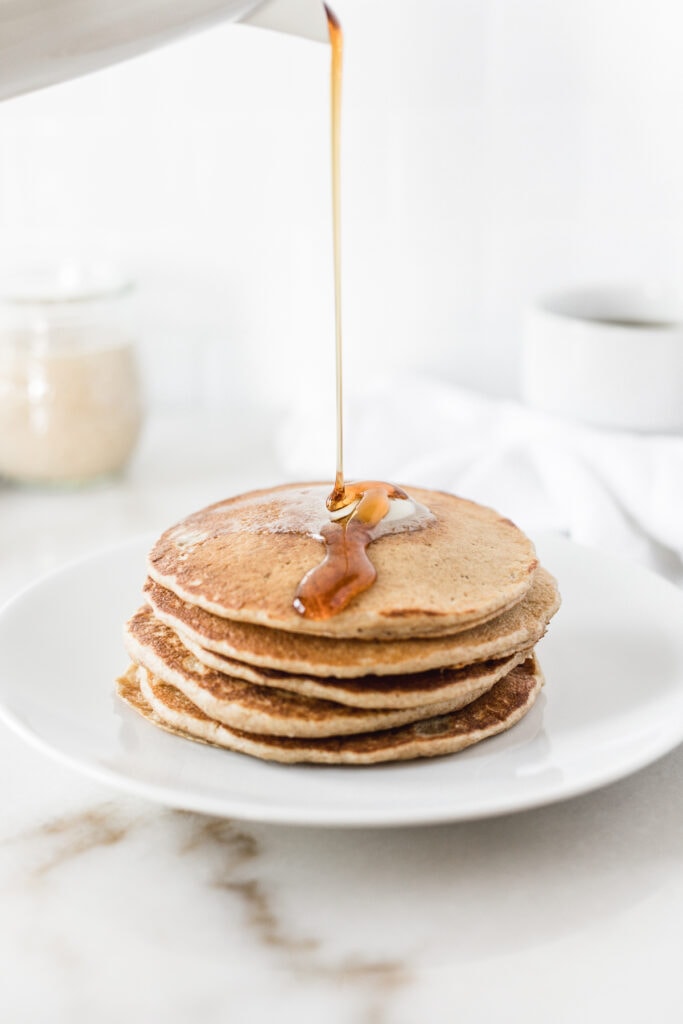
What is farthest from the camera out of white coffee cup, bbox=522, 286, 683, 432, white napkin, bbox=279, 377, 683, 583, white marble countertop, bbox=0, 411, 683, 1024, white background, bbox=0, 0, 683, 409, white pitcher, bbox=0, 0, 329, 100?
white background, bbox=0, 0, 683, 409

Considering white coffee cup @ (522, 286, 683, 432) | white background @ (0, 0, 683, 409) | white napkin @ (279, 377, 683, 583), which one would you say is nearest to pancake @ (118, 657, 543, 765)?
white napkin @ (279, 377, 683, 583)

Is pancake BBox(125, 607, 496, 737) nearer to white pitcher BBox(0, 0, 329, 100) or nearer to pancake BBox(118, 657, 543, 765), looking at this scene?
pancake BBox(118, 657, 543, 765)

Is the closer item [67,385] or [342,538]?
[342,538]

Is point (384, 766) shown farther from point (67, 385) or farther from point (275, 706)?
point (67, 385)

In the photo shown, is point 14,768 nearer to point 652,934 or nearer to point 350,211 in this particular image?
point 652,934

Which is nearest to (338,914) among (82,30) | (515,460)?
(82,30)

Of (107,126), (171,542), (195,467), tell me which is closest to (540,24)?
(107,126)
